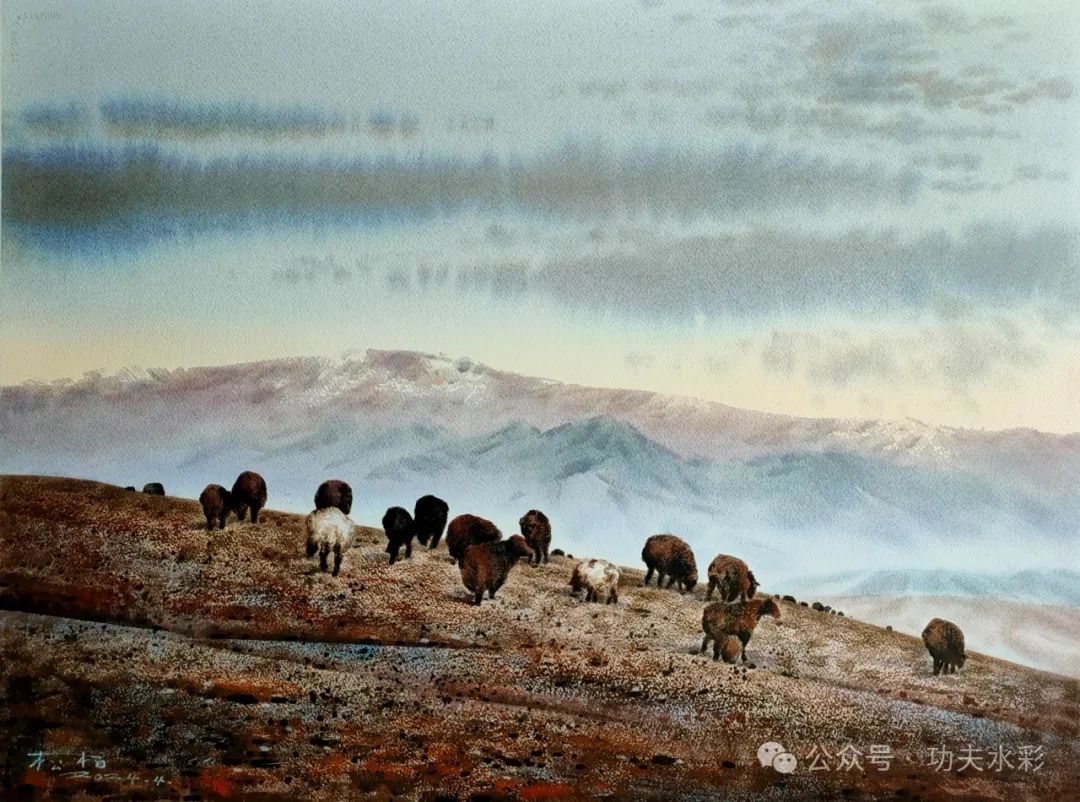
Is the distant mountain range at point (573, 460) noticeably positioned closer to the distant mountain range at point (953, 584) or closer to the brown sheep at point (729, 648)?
the distant mountain range at point (953, 584)

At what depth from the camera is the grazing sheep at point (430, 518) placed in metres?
9.95

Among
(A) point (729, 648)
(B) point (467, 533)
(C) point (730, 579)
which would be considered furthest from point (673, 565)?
(B) point (467, 533)

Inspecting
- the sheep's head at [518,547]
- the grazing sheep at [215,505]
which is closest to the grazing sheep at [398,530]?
the sheep's head at [518,547]

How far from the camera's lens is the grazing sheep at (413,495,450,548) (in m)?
9.95

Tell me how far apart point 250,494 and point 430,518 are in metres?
1.21

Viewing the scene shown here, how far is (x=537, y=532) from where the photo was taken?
9969mm

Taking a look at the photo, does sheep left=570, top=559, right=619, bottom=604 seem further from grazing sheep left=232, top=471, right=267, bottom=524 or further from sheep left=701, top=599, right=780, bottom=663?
grazing sheep left=232, top=471, right=267, bottom=524

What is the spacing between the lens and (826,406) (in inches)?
399

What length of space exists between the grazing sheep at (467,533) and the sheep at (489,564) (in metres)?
0.04

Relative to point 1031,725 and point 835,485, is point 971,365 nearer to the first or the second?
point 835,485

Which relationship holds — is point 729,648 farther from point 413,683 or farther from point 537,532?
point 413,683

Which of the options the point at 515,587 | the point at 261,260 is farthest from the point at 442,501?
the point at 261,260

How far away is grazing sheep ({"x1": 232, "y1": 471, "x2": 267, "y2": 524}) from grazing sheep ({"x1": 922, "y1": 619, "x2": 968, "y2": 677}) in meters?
4.50

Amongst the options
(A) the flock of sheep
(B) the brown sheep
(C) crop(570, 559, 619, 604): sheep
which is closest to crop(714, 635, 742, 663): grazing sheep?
(B) the brown sheep
